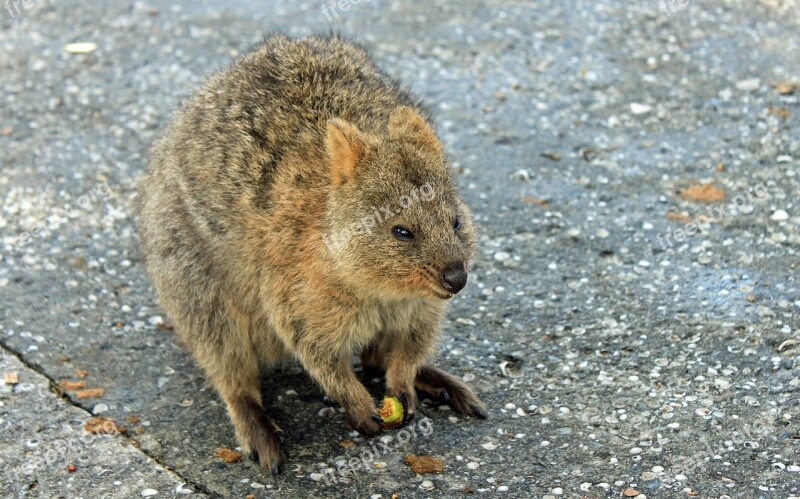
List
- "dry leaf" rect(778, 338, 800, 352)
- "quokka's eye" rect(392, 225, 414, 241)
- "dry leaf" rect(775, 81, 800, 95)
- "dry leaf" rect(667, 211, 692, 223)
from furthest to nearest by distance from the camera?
"dry leaf" rect(775, 81, 800, 95) → "dry leaf" rect(667, 211, 692, 223) → "dry leaf" rect(778, 338, 800, 352) → "quokka's eye" rect(392, 225, 414, 241)

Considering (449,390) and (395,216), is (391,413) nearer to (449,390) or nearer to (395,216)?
(449,390)

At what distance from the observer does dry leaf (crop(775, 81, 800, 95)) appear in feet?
24.0

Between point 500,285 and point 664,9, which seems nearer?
point 500,285

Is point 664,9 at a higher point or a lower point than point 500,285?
higher

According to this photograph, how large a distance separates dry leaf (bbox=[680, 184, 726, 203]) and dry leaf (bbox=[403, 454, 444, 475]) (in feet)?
9.04

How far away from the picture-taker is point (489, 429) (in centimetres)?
474

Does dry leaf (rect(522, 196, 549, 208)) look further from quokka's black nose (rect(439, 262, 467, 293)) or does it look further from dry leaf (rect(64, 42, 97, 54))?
dry leaf (rect(64, 42, 97, 54))

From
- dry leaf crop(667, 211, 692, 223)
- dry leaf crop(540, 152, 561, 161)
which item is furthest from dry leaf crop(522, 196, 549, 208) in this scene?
dry leaf crop(667, 211, 692, 223)

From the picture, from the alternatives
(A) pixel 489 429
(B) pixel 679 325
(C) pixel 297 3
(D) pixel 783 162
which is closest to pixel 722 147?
(D) pixel 783 162

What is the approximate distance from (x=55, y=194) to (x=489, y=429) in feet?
11.6

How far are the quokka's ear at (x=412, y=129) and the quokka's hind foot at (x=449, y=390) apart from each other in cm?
110

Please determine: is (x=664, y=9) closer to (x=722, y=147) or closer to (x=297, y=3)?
(x=722, y=147)

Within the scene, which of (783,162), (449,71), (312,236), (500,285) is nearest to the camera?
(312,236)

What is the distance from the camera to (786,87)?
24.2 ft
